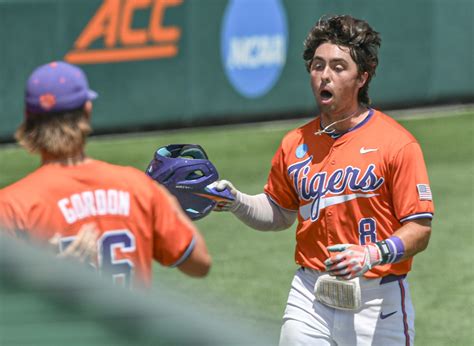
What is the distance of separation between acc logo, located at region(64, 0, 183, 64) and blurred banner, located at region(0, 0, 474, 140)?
1cm

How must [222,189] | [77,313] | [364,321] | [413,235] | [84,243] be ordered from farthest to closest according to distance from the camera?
[222,189]
[364,321]
[413,235]
[84,243]
[77,313]

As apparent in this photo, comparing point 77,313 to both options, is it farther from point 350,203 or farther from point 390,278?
point 390,278

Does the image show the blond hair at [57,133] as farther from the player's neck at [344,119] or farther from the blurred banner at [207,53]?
the blurred banner at [207,53]

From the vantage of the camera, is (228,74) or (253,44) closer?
(228,74)

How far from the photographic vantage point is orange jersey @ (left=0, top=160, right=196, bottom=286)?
4086 millimetres

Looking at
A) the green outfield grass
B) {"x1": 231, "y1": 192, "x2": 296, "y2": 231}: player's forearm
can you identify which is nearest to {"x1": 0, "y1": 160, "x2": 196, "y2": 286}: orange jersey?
the green outfield grass

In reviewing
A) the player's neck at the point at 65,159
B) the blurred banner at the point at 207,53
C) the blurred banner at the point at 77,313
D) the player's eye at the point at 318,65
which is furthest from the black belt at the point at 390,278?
the blurred banner at the point at 207,53

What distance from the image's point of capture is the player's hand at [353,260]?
16.6 feet

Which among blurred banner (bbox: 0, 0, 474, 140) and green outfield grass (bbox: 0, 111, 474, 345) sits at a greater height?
blurred banner (bbox: 0, 0, 474, 140)

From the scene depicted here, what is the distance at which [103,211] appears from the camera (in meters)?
4.11

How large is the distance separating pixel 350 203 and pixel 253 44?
12.2 metres

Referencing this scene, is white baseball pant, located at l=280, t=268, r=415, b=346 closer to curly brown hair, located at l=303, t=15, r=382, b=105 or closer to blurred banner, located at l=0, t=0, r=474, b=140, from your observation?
curly brown hair, located at l=303, t=15, r=382, b=105

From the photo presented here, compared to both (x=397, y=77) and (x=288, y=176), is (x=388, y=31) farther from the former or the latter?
(x=288, y=176)

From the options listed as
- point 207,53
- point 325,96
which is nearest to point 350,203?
point 325,96
